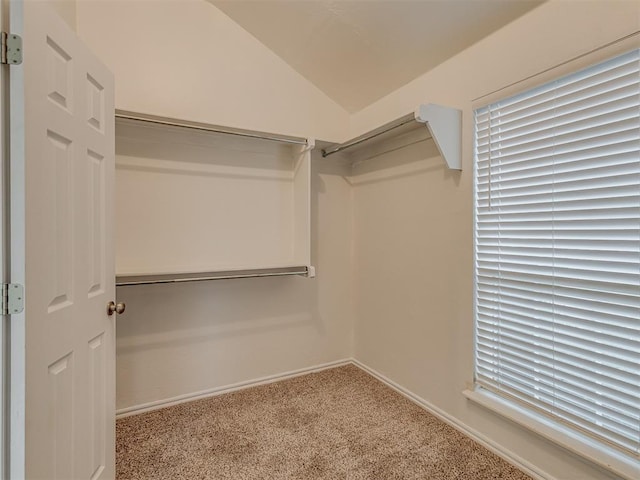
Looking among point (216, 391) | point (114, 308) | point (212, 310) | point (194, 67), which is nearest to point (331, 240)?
point (212, 310)

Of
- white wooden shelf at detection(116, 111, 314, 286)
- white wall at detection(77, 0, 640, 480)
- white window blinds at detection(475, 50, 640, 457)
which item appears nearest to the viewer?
white window blinds at detection(475, 50, 640, 457)

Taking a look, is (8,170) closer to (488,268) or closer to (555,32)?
(488,268)

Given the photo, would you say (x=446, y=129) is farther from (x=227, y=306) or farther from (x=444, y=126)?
(x=227, y=306)

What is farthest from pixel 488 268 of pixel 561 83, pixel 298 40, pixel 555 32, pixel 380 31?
pixel 298 40

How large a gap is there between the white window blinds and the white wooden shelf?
1.25m

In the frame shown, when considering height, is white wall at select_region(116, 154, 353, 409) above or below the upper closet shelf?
below

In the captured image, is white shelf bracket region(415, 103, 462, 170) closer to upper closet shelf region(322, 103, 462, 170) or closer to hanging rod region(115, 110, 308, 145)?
upper closet shelf region(322, 103, 462, 170)

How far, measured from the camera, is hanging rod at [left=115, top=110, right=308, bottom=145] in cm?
192

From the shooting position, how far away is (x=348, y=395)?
244 cm

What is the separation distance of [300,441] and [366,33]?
2.48 m

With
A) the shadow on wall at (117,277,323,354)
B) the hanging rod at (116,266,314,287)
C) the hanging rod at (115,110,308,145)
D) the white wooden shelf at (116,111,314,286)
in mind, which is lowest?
the shadow on wall at (117,277,323,354)

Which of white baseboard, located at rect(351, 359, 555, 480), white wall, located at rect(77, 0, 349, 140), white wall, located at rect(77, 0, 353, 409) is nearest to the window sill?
white baseboard, located at rect(351, 359, 555, 480)

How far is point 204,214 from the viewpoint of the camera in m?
2.40

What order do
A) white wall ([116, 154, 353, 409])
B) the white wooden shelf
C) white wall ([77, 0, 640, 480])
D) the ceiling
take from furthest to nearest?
white wall ([116, 154, 353, 409])
the white wooden shelf
white wall ([77, 0, 640, 480])
the ceiling
